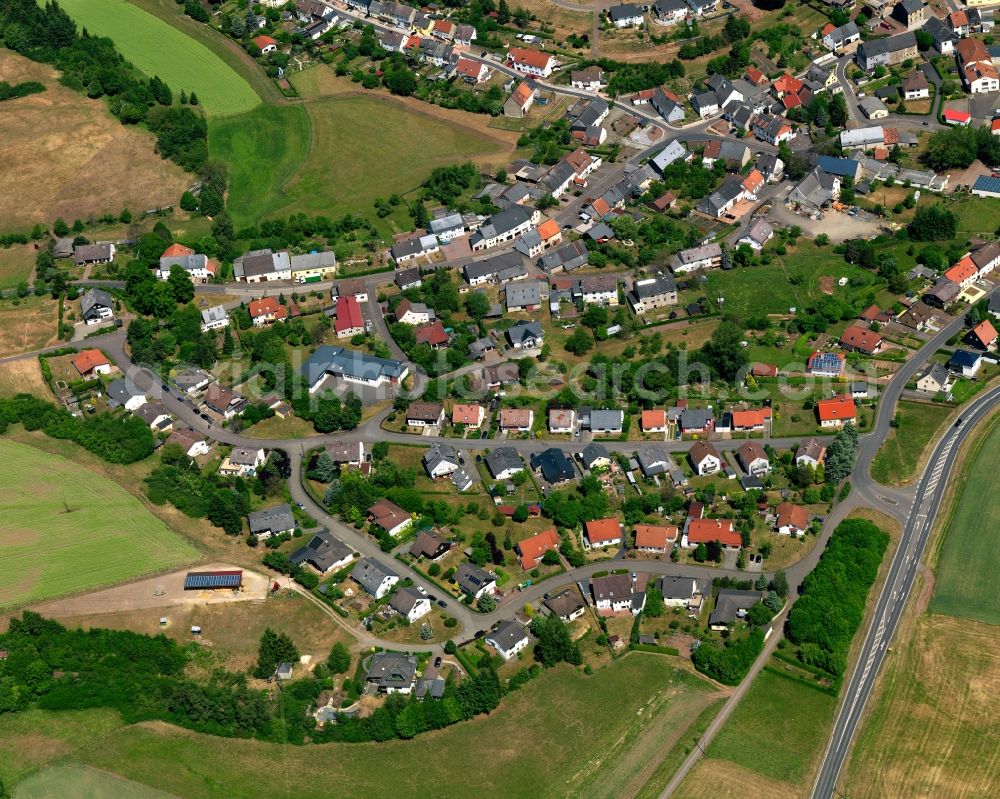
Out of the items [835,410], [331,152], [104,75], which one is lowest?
[835,410]

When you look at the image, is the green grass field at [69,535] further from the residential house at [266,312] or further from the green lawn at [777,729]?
the green lawn at [777,729]

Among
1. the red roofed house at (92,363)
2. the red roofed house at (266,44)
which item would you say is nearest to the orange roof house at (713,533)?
the red roofed house at (92,363)

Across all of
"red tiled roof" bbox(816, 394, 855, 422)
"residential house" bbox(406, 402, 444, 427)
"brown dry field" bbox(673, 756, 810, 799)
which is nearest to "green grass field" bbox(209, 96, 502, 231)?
"residential house" bbox(406, 402, 444, 427)

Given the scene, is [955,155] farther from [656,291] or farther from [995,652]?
[995,652]

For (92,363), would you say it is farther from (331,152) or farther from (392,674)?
(392,674)

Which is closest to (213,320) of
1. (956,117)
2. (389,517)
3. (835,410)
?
(389,517)

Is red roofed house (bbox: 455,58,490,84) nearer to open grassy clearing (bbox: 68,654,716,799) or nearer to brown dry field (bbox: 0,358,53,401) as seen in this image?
brown dry field (bbox: 0,358,53,401)
